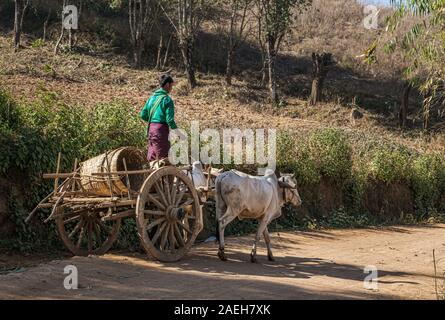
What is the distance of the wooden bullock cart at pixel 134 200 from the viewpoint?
821cm

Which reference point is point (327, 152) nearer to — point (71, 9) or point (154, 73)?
point (154, 73)

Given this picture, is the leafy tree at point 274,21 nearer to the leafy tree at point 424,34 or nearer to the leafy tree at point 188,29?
the leafy tree at point 188,29

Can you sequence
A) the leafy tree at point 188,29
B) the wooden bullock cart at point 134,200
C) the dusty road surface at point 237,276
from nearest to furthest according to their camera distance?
the dusty road surface at point 237,276, the wooden bullock cart at point 134,200, the leafy tree at point 188,29

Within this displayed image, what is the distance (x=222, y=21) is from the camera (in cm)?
3675

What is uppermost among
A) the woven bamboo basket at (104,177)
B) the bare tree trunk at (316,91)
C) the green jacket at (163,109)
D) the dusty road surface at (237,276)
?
the bare tree trunk at (316,91)

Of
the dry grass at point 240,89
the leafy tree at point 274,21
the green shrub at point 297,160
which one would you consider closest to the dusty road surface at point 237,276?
the green shrub at point 297,160

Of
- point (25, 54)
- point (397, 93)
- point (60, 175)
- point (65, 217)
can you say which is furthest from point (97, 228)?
point (397, 93)

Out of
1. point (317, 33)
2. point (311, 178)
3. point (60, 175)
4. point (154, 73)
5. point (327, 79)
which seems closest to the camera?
point (60, 175)

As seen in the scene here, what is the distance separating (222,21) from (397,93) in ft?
35.3

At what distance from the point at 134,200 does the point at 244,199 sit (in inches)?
71.3

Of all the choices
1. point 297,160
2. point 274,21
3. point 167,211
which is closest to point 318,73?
point 274,21

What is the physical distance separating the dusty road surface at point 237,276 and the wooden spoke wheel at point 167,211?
253 mm

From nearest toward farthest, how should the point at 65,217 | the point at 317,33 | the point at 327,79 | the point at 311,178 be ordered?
the point at 65,217
the point at 311,178
the point at 327,79
the point at 317,33

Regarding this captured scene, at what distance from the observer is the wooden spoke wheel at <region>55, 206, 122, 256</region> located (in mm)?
9008
